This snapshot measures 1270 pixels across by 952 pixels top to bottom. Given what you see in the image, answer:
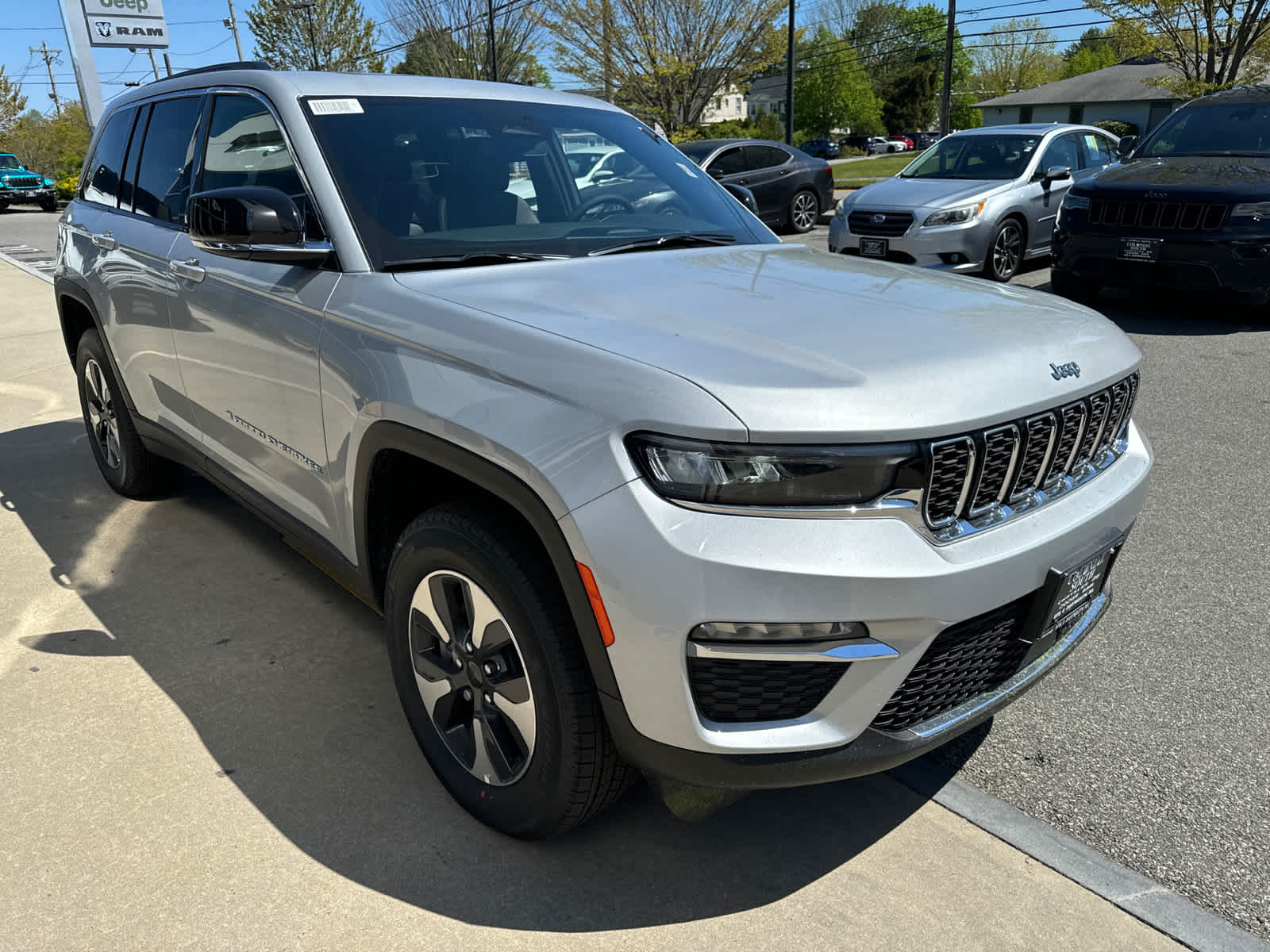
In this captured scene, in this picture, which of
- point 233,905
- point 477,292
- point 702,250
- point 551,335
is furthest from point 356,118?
point 233,905

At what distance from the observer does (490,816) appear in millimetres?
2365

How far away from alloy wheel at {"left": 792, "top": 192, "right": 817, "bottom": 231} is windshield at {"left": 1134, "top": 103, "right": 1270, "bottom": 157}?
623cm

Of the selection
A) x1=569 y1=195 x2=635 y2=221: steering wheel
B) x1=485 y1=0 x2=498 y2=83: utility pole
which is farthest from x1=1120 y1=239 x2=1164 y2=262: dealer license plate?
x1=485 y1=0 x2=498 y2=83: utility pole

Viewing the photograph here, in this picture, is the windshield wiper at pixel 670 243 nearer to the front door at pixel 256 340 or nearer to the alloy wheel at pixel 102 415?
the front door at pixel 256 340

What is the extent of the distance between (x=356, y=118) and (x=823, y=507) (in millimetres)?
1915

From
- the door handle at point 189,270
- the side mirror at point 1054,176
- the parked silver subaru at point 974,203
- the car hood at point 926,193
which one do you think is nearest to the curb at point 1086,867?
the door handle at point 189,270

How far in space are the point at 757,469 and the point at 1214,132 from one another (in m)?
8.90

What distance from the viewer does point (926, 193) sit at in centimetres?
Result: 973

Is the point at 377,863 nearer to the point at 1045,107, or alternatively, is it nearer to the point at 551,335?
the point at 551,335

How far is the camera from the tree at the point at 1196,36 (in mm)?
18141

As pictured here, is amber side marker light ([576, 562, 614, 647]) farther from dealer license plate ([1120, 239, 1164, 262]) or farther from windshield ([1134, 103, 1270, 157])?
windshield ([1134, 103, 1270, 157])

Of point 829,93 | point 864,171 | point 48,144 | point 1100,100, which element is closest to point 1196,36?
point 864,171

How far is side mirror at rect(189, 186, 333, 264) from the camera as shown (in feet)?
8.32

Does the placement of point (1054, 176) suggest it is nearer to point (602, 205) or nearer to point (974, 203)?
point (974, 203)
